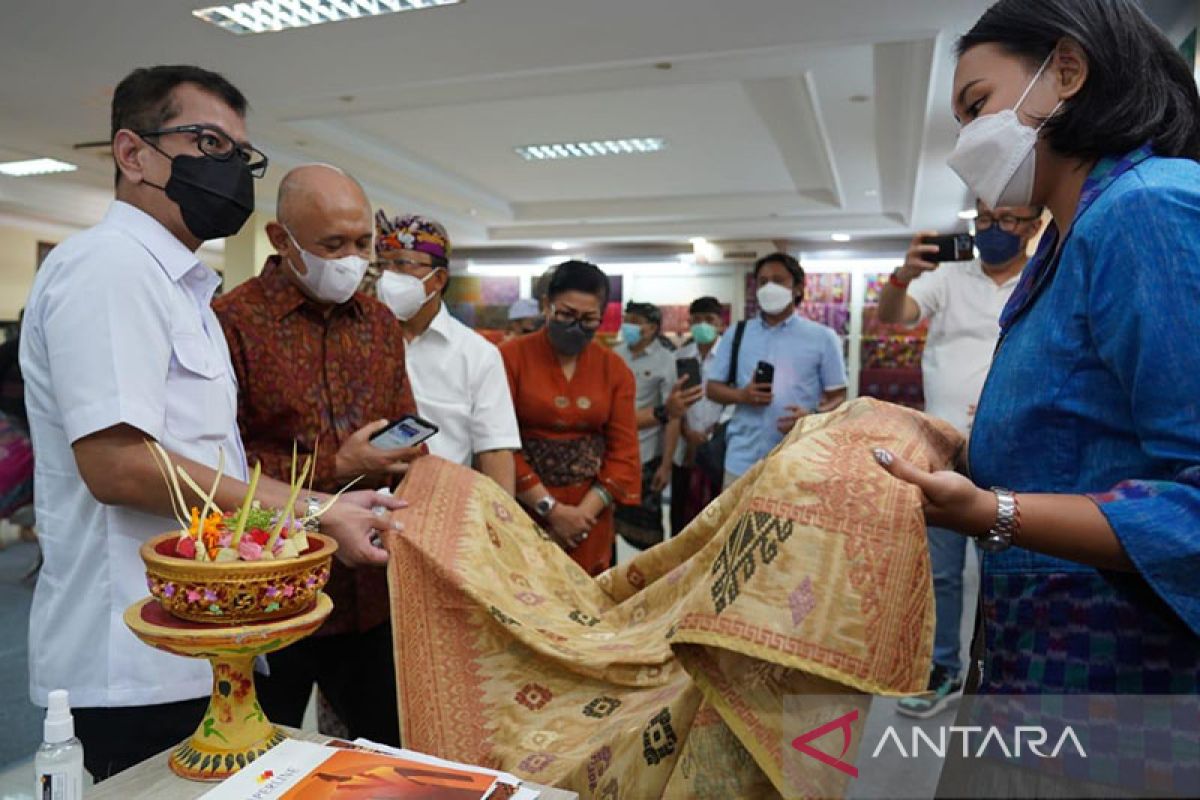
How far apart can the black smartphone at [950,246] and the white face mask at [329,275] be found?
1837mm

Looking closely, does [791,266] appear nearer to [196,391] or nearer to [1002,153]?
[1002,153]

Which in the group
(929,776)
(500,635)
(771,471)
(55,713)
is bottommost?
(929,776)

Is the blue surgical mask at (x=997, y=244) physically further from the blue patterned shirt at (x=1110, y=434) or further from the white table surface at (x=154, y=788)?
the white table surface at (x=154, y=788)

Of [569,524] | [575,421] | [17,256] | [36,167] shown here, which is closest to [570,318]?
[575,421]

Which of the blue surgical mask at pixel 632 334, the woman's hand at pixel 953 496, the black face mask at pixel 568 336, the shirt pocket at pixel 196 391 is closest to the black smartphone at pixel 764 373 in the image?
the black face mask at pixel 568 336

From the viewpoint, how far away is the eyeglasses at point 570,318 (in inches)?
115

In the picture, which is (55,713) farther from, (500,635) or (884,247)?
(884,247)

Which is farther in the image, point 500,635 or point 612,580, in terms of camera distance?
point 612,580

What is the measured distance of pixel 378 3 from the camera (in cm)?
468

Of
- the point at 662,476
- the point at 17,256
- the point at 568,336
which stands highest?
the point at 17,256

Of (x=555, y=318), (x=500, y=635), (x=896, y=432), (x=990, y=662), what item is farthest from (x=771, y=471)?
(x=555, y=318)

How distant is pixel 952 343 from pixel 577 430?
1.48 metres

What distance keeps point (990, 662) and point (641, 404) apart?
3.96m

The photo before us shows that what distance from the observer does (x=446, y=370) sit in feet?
8.35
